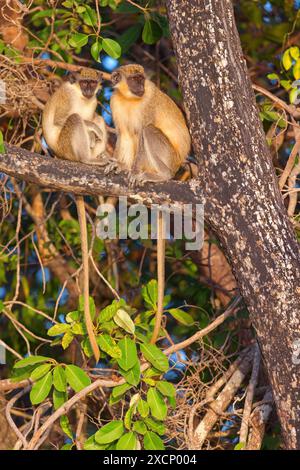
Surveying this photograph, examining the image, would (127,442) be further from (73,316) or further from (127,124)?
(127,124)

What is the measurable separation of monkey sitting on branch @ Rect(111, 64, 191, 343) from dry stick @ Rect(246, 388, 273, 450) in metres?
1.41

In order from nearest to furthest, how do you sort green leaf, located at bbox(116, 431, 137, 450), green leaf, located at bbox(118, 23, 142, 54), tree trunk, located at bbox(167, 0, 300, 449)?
tree trunk, located at bbox(167, 0, 300, 449) < green leaf, located at bbox(116, 431, 137, 450) < green leaf, located at bbox(118, 23, 142, 54)

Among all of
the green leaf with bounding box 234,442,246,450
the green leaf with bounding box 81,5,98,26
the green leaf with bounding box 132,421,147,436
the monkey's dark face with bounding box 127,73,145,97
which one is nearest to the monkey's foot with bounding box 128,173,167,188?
the monkey's dark face with bounding box 127,73,145,97

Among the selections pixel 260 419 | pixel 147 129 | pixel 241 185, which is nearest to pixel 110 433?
pixel 260 419

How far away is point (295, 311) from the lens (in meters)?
4.05

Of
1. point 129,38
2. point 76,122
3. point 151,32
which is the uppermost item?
point 151,32

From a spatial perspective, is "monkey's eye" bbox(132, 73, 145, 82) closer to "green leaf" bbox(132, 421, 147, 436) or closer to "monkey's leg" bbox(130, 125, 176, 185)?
"monkey's leg" bbox(130, 125, 176, 185)

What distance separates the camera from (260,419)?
16.7 feet

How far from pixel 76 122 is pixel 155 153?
61 cm

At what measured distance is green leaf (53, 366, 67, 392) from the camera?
4.32 meters

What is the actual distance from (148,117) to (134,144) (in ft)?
0.79

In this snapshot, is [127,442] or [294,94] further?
[294,94]

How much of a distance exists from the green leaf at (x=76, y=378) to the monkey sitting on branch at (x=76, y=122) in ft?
5.40

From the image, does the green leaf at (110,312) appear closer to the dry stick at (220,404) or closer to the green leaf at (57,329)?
the green leaf at (57,329)
